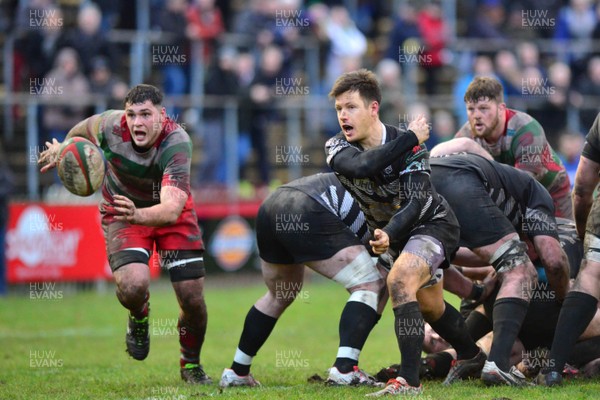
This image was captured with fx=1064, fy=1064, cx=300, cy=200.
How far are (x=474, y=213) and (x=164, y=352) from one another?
469 cm

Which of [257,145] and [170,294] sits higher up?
[257,145]

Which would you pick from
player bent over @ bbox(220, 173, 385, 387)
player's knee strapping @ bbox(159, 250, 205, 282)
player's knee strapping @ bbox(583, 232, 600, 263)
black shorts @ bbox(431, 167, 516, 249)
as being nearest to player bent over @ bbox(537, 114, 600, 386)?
player's knee strapping @ bbox(583, 232, 600, 263)

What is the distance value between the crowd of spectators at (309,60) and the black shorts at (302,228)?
875cm

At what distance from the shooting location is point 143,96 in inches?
347

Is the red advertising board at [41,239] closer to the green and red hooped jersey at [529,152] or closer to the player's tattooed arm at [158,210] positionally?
the green and red hooped jersey at [529,152]

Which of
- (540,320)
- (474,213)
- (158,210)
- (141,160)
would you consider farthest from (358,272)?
(141,160)

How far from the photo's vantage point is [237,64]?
19.6m

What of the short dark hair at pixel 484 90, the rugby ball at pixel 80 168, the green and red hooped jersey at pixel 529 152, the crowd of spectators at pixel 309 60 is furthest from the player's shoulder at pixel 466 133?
the crowd of spectators at pixel 309 60

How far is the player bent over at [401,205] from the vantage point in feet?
24.9

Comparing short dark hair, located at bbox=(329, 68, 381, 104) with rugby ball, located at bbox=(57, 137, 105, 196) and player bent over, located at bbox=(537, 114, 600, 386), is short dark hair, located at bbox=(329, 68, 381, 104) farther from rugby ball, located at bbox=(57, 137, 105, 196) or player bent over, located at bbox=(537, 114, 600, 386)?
rugby ball, located at bbox=(57, 137, 105, 196)

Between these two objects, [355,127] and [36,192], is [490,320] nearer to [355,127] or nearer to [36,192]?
[355,127]

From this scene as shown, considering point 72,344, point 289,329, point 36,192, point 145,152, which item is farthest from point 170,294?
point 145,152

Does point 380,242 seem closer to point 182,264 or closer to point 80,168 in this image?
point 182,264

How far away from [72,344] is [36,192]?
5.81 metres
